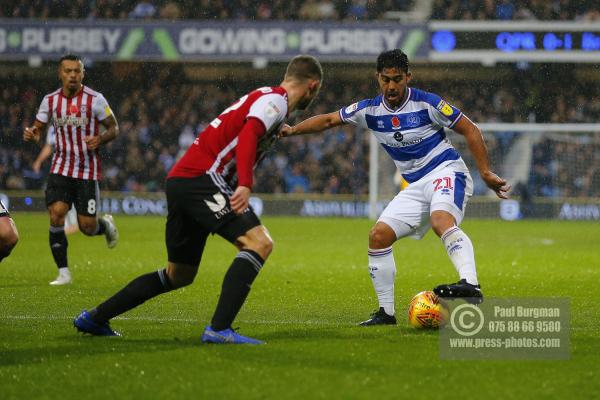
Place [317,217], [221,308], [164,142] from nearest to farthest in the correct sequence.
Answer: [221,308]
[317,217]
[164,142]

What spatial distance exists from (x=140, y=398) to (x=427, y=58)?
76.3ft

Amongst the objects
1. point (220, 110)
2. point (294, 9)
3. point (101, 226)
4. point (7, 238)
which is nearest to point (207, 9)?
point (294, 9)

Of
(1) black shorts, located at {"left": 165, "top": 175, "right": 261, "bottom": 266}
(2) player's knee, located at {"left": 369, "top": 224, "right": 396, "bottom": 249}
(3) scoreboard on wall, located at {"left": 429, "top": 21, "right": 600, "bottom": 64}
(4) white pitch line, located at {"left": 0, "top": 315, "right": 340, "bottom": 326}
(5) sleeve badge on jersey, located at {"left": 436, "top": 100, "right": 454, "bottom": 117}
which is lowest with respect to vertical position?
(4) white pitch line, located at {"left": 0, "top": 315, "right": 340, "bottom": 326}

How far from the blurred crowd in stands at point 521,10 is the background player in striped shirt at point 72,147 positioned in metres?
19.1

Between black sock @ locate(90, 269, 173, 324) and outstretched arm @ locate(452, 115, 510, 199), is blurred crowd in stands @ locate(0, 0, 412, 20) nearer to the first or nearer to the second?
outstretched arm @ locate(452, 115, 510, 199)

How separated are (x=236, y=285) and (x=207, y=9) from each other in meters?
24.3

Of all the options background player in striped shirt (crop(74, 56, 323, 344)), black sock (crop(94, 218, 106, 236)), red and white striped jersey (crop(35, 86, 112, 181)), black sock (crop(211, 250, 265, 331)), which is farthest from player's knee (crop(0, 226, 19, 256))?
black sock (crop(94, 218, 106, 236))

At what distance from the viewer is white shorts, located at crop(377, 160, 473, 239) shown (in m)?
7.70

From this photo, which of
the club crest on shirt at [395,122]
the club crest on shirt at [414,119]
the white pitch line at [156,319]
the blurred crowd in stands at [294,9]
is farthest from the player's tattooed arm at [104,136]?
the blurred crowd in stands at [294,9]

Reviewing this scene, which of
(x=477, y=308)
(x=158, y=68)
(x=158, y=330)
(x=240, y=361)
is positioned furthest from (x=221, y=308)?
(x=158, y=68)

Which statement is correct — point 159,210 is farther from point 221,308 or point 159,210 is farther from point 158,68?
point 221,308

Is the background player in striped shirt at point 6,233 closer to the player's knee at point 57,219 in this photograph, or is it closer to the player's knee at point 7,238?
the player's knee at point 7,238

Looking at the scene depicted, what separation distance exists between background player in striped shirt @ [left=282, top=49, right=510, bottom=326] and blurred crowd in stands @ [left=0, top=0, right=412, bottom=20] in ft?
70.4

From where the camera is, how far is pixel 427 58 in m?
27.2
